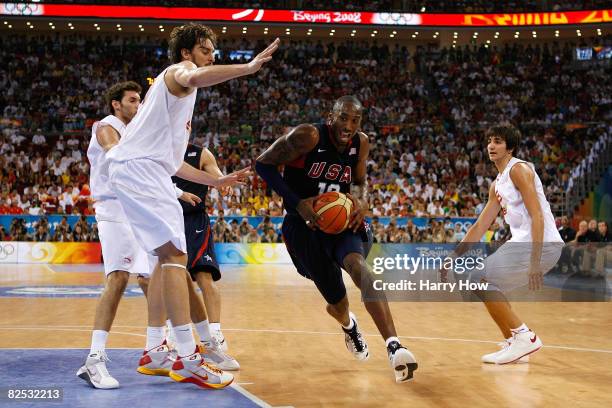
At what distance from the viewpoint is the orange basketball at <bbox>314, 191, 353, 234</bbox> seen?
17.8 feet

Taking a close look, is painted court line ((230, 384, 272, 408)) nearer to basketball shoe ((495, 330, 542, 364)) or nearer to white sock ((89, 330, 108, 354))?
white sock ((89, 330, 108, 354))

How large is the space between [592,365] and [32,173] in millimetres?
19831

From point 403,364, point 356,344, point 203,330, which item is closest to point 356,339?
point 356,344

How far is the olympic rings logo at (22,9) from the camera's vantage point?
28.5 metres

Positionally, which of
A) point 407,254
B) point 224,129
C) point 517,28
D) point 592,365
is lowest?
point 407,254

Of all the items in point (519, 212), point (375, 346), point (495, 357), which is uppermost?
point (519, 212)

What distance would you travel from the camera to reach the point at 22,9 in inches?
1138

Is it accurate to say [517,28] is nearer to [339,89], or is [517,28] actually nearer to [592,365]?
[339,89]

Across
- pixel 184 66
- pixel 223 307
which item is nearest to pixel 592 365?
pixel 184 66

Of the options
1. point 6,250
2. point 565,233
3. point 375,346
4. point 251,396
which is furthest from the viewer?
point 6,250

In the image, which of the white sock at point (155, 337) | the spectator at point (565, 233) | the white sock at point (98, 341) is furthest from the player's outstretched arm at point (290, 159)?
the spectator at point (565, 233)

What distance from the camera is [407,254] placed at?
17891 millimetres

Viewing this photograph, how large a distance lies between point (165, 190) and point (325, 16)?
2807 centimetres

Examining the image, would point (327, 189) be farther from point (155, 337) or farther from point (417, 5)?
point (417, 5)
